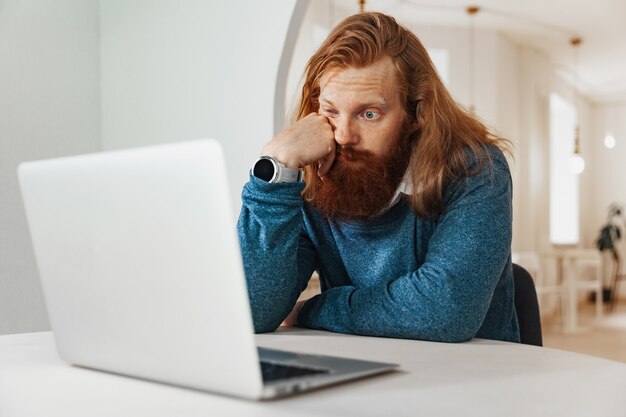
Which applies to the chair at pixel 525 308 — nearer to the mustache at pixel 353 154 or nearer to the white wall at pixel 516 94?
the mustache at pixel 353 154

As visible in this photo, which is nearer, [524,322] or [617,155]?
[524,322]

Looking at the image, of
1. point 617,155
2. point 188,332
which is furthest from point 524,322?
point 617,155

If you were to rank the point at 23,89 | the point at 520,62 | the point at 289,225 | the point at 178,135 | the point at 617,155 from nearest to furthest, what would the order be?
1. the point at 289,225
2. the point at 23,89
3. the point at 178,135
4. the point at 520,62
5. the point at 617,155

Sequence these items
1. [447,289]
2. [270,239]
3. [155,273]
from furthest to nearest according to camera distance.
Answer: [270,239]
[447,289]
[155,273]

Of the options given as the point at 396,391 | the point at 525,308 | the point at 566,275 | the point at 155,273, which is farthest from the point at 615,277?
the point at 155,273

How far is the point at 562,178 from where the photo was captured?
362 inches

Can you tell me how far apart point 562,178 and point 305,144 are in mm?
8486

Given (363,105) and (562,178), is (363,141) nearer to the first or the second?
(363,105)

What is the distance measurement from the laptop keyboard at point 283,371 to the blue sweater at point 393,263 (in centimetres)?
42

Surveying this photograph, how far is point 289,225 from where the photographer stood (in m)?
1.23

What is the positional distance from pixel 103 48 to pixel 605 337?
17.4 feet

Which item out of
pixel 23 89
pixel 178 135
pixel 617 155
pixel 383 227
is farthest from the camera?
pixel 617 155

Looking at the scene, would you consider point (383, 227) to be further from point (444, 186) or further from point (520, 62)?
point (520, 62)

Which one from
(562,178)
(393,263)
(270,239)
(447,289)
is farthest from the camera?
(562,178)
